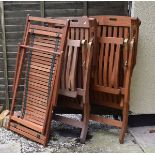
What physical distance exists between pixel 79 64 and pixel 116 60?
464 millimetres

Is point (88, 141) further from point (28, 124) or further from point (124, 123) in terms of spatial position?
point (28, 124)

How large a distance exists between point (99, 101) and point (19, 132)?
1.14 m

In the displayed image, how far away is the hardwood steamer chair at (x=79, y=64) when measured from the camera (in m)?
4.04

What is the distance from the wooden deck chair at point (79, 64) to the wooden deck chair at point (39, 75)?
163 millimetres

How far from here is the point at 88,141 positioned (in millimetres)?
4289

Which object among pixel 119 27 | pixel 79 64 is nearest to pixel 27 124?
pixel 79 64

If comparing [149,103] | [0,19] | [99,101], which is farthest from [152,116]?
[0,19]

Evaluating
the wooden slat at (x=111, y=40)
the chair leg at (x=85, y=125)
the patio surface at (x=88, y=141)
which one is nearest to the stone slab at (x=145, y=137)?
the patio surface at (x=88, y=141)

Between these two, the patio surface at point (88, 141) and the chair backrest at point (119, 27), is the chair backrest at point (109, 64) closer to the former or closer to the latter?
the chair backrest at point (119, 27)

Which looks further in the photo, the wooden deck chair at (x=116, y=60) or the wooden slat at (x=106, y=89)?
the wooden slat at (x=106, y=89)

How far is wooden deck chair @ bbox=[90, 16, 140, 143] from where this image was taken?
13.4 feet

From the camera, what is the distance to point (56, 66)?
13.2ft

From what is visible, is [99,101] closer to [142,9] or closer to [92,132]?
[92,132]

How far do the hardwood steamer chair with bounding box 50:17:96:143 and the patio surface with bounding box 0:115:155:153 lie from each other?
0.19 meters
